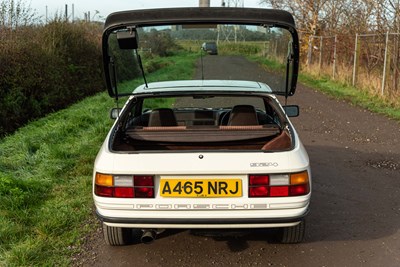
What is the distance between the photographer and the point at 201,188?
3.34 metres

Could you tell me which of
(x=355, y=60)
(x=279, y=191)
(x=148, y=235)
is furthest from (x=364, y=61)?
(x=148, y=235)

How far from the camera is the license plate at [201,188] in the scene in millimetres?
3332

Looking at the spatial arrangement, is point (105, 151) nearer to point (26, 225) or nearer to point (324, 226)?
point (26, 225)

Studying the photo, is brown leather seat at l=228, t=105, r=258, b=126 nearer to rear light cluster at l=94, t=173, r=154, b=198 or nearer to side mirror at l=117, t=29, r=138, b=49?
side mirror at l=117, t=29, r=138, b=49

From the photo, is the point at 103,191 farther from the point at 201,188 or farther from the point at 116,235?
the point at 201,188

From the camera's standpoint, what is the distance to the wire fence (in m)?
13.3

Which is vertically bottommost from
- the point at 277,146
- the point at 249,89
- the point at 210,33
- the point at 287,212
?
the point at 287,212

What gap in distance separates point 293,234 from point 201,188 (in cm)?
105

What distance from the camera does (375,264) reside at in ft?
11.7

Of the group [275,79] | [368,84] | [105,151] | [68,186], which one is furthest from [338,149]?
[368,84]

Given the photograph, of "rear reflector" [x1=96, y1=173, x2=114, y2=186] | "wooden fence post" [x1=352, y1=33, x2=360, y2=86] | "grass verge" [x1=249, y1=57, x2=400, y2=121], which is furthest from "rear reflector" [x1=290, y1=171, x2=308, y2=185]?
"wooden fence post" [x1=352, y1=33, x2=360, y2=86]

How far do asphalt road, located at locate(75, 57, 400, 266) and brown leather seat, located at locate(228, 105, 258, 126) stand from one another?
3.42 ft

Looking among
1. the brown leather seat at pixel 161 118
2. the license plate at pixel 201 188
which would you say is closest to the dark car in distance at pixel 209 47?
the brown leather seat at pixel 161 118

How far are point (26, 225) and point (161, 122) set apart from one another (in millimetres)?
1605
